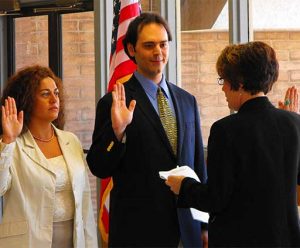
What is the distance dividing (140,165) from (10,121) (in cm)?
75

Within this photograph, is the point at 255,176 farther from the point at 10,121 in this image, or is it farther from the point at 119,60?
the point at 119,60

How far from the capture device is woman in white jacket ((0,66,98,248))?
Answer: 3090 mm

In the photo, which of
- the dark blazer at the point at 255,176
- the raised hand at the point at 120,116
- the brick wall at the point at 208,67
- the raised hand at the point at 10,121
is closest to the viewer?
the dark blazer at the point at 255,176

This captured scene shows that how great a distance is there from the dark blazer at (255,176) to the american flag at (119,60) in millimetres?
1790

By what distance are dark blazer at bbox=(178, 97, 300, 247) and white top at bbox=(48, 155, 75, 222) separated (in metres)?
1.01

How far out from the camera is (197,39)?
4.53 meters

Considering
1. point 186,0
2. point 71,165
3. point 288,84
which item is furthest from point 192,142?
point 186,0

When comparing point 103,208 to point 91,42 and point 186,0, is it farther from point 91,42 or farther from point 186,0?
point 91,42

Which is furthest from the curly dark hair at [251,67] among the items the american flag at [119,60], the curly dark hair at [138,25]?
the american flag at [119,60]

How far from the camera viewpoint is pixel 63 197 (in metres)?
3.15

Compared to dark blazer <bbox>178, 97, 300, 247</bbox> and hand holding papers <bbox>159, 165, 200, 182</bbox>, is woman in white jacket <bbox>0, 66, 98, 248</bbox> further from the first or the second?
dark blazer <bbox>178, 97, 300, 247</bbox>

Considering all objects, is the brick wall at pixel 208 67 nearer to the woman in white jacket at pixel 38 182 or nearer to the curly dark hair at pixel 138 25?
the curly dark hair at pixel 138 25

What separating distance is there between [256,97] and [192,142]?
1.77 feet

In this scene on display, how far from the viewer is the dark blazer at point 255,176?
88.5 inches
